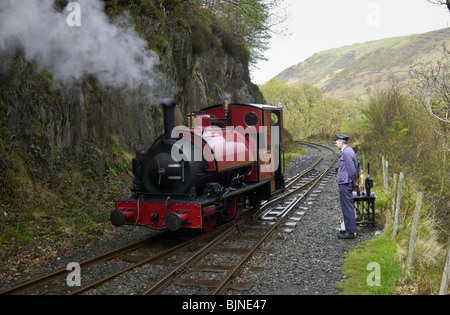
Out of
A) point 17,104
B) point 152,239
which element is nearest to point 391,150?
point 152,239

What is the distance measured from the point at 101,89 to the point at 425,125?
1114 centimetres

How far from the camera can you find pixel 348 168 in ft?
23.6

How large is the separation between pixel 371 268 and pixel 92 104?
7.49m

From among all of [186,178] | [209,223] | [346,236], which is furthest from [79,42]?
[346,236]

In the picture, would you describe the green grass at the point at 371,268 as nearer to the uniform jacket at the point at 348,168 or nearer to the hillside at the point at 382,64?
the uniform jacket at the point at 348,168

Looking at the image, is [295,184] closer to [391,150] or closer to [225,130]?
[391,150]

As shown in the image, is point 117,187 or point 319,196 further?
point 319,196

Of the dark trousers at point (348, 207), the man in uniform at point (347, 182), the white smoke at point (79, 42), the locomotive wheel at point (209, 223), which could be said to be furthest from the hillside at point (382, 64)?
the locomotive wheel at point (209, 223)

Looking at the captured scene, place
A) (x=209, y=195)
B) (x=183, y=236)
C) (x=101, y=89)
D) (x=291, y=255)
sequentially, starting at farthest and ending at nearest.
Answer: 1. (x=101, y=89)
2. (x=183, y=236)
3. (x=209, y=195)
4. (x=291, y=255)

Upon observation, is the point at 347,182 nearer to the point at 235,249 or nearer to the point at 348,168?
the point at 348,168

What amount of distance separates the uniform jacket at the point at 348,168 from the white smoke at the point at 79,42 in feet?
18.8

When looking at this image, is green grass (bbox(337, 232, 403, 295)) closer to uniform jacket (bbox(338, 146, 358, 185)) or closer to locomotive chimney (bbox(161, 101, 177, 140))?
uniform jacket (bbox(338, 146, 358, 185))

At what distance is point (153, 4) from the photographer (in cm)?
1240

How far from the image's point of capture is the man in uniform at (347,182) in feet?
23.6
